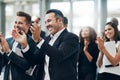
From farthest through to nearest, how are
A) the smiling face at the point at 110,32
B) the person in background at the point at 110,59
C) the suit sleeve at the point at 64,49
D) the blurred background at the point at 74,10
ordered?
the blurred background at the point at 74,10
the smiling face at the point at 110,32
the person in background at the point at 110,59
the suit sleeve at the point at 64,49

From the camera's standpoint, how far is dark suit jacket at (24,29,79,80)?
8.35 ft

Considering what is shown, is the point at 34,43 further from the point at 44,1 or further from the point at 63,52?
the point at 44,1

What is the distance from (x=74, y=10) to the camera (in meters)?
7.54

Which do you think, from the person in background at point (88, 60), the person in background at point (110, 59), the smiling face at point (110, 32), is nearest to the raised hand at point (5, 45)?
the person in background at point (110, 59)

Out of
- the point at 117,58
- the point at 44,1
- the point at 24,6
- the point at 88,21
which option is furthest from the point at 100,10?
the point at 117,58

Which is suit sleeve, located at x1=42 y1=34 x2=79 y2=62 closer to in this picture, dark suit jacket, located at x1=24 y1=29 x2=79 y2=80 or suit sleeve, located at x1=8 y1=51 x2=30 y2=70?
dark suit jacket, located at x1=24 y1=29 x2=79 y2=80

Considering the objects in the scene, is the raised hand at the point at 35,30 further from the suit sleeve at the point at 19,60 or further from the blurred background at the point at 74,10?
the blurred background at the point at 74,10

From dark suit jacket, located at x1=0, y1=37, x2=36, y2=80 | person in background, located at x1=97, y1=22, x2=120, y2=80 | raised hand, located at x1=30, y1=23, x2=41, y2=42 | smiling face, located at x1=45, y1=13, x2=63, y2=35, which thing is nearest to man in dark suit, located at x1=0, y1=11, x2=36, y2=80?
dark suit jacket, located at x1=0, y1=37, x2=36, y2=80

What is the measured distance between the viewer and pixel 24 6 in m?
8.06

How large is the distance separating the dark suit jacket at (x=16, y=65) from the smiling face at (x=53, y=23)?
281mm

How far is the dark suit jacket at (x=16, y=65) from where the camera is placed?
112 inches

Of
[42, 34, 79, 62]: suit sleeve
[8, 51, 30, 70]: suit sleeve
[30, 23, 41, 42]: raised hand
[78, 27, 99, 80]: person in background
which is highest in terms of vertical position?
[30, 23, 41, 42]: raised hand

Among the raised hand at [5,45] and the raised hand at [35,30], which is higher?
the raised hand at [35,30]

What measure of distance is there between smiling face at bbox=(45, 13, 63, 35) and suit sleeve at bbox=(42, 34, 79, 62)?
10 cm
